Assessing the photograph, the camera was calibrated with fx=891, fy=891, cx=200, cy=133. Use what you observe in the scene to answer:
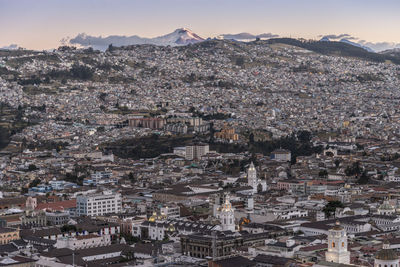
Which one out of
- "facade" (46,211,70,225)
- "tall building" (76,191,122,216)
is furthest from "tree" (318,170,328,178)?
"facade" (46,211,70,225)

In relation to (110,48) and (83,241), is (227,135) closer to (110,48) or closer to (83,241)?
(83,241)

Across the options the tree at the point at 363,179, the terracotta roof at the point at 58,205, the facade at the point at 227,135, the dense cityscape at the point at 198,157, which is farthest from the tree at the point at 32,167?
the tree at the point at 363,179

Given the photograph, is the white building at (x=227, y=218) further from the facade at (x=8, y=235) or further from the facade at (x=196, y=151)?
the facade at (x=196, y=151)

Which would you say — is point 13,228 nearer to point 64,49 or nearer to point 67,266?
point 67,266

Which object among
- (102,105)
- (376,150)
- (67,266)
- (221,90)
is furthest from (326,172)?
(221,90)

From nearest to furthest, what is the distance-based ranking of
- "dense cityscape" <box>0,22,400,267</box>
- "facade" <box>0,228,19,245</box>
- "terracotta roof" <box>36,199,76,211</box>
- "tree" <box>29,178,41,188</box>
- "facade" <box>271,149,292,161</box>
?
"dense cityscape" <box>0,22,400,267</box>, "facade" <box>0,228,19,245</box>, "terracotta roof" <box>36,199,76,211</box>, "tree" <box>29,178,41,188</box>, "facade" <box>271,149,292,161</box>

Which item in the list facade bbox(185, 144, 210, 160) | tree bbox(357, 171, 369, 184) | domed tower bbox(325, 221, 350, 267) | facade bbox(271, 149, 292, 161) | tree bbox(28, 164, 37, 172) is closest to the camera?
domed tower bbox(325, 221, 350, 267)

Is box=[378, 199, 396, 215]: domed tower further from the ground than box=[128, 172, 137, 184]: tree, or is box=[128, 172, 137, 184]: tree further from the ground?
box=[378, 199, 396, 215]: domed tower

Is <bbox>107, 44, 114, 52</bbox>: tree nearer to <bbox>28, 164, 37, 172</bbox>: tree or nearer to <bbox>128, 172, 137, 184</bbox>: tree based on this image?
<bbox>28, 164, 37, 172</bbox>: tree
